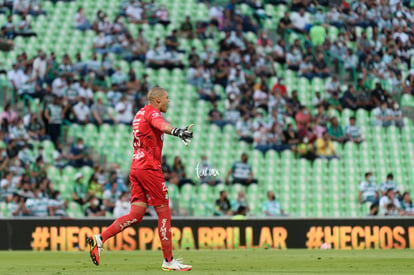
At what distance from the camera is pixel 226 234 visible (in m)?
19.6

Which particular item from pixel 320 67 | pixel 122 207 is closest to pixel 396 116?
pixel 320 67

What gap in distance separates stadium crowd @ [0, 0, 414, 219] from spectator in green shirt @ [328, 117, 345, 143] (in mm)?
35

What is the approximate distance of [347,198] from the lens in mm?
24469

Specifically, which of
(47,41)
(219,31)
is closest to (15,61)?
(47,41)

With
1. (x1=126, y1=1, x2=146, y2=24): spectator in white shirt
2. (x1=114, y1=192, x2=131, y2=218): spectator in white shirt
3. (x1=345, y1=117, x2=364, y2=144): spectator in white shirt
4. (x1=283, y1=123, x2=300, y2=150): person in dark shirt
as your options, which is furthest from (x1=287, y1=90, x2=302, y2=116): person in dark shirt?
(x1=114, y1=192, x2=131, y2=218): spectator in white shirt

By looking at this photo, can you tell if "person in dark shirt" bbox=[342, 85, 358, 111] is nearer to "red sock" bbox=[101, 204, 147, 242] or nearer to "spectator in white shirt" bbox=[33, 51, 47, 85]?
"spectator in white shirt" bbox=[33, 51, 47, 85]

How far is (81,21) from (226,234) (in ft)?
37.9

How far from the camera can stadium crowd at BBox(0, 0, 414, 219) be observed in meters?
23.4

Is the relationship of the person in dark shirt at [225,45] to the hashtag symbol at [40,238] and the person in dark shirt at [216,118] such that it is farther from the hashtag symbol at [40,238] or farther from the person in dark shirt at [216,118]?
the hashtag symbol at [40,238]

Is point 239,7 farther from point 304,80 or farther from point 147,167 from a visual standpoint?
point 147,167

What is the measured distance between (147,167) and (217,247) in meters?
8.56

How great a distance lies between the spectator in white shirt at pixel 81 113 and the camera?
995 inches

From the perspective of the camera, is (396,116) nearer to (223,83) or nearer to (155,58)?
(223,83)

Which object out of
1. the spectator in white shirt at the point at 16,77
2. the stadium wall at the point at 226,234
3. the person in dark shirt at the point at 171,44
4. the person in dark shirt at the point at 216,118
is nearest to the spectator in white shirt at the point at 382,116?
the person in dark shirt at the point at 216,118
